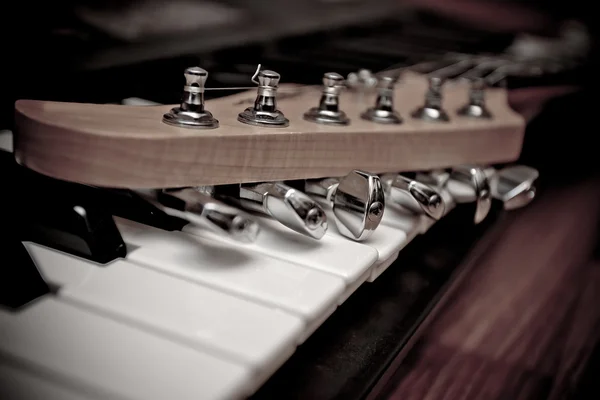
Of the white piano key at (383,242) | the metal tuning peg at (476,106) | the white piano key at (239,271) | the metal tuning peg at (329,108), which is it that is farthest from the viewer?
the metal tuning peg at (476,106)

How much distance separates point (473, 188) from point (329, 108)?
0.65 ft

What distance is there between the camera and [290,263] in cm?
53

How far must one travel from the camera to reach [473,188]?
748mm

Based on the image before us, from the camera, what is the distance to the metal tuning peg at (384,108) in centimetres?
76

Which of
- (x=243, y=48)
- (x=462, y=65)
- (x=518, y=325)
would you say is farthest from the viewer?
(x=462, y=65)

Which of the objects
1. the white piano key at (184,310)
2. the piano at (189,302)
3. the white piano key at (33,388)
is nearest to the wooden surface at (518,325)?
the piano at (189,302)

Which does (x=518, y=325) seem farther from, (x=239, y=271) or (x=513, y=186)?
(x=239, y=271)

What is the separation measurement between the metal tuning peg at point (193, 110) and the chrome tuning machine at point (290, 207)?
0.06 meters

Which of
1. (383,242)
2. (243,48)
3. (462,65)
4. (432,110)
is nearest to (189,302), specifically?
(383,242)

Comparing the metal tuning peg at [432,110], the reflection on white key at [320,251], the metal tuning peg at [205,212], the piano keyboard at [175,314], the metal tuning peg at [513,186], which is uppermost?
the metal tuning peg at [432,110]

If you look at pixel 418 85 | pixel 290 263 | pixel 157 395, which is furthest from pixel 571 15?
pixel 157 395

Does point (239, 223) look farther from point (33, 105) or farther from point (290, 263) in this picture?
point (33, 105)

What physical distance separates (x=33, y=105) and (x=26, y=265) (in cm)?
15

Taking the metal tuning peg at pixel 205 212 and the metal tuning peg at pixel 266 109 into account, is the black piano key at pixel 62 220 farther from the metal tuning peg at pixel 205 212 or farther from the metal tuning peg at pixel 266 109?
the metal tuning peg at pixel 266 109
